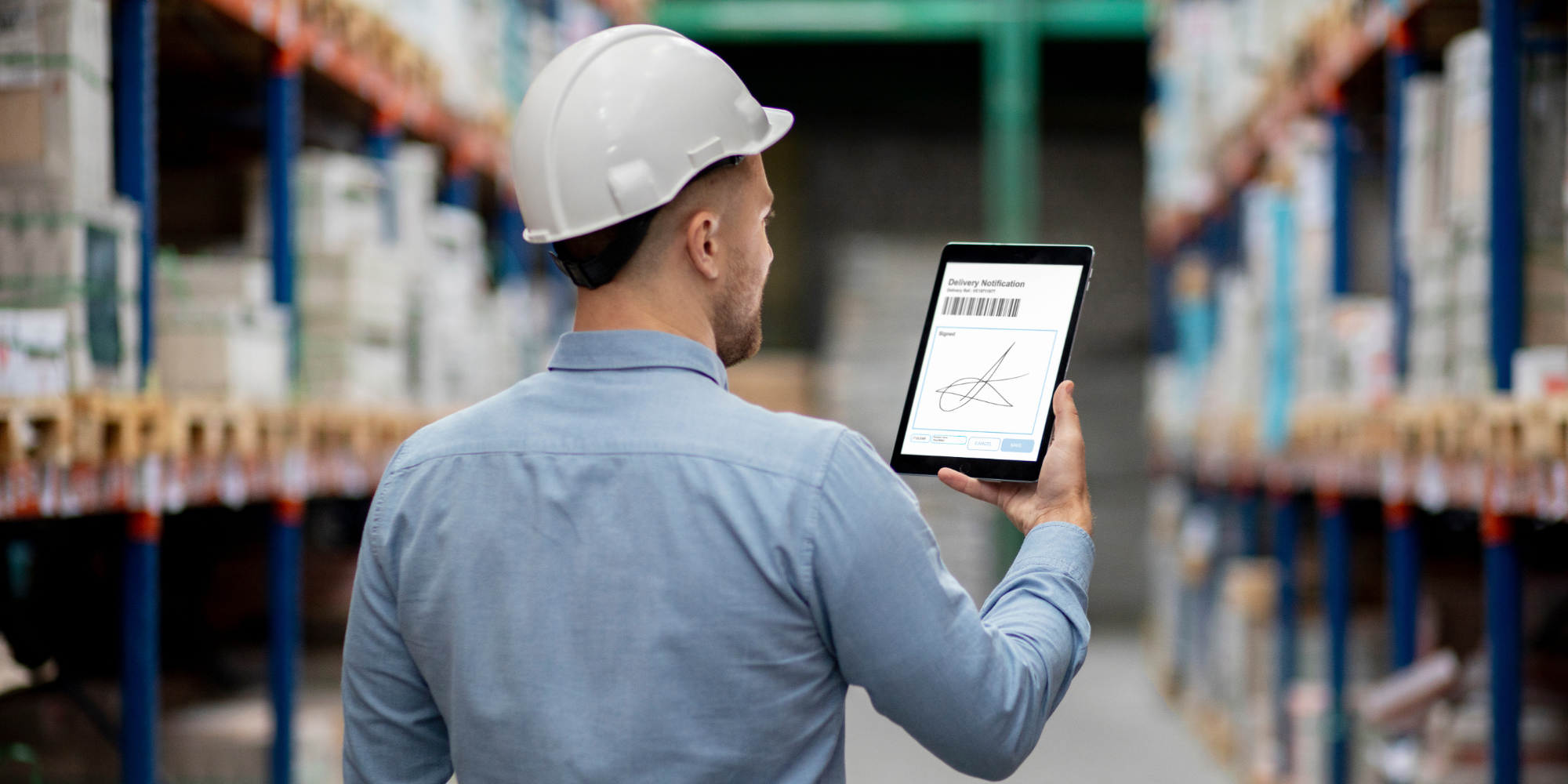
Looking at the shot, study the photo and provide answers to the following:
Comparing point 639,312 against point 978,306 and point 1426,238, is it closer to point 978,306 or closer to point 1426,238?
point 978,306

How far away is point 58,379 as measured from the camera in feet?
9.15

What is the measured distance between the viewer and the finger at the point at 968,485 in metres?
1.55

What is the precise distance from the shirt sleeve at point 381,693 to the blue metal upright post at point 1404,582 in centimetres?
320

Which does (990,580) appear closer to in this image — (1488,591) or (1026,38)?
(1026,38)

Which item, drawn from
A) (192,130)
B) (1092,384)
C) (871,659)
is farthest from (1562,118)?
(1092,384)

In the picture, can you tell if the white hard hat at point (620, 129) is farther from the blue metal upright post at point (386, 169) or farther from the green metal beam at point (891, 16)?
the green metal beam at point (891, 16)

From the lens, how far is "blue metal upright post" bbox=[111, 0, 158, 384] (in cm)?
326

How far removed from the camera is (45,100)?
289 centimetres

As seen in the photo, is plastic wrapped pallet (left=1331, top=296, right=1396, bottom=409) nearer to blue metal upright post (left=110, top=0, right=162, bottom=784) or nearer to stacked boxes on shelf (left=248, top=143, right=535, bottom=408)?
stacked boxes on shelf (left=248, top=143, right=535, bottom=408)

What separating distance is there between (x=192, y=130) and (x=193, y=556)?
1.64 metres

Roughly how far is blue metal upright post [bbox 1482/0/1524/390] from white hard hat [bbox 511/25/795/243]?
2.32 m

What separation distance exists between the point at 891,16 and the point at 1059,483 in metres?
9.53

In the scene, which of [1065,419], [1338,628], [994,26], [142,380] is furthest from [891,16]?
[1065,419]

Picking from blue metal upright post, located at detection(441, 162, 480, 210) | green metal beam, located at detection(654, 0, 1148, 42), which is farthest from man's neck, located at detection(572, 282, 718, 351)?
green metal beam, located at detection(654, 0, 1148, 42)
